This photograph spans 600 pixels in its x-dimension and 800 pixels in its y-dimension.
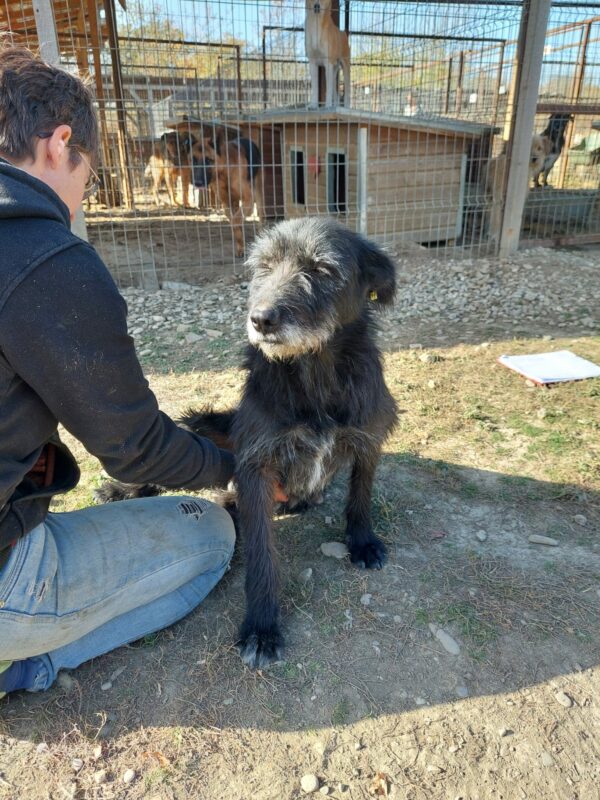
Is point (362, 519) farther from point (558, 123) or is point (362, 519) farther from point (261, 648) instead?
point (558, 123)

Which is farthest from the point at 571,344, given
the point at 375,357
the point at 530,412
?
the point at 375,357

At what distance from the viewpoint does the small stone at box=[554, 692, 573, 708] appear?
1809mm

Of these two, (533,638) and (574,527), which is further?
(574,527)

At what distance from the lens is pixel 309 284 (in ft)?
7.01

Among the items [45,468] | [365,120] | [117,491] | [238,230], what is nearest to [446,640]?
[45,468]

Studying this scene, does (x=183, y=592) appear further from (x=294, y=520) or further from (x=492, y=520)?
(x=492, y=520)

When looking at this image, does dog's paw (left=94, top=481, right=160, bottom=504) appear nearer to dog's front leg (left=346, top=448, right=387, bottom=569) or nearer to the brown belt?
the brown belt

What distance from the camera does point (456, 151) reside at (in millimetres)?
7191

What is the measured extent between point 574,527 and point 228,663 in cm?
171

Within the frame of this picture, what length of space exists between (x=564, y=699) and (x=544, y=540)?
A: 850 millimetres

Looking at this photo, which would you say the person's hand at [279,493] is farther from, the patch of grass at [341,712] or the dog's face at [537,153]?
the dog's face at [537,153]

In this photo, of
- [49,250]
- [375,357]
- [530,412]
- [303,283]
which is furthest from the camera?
[530,412]

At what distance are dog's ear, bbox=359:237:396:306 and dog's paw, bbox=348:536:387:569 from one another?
1069 millimetres

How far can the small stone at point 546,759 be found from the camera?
1630 mm
